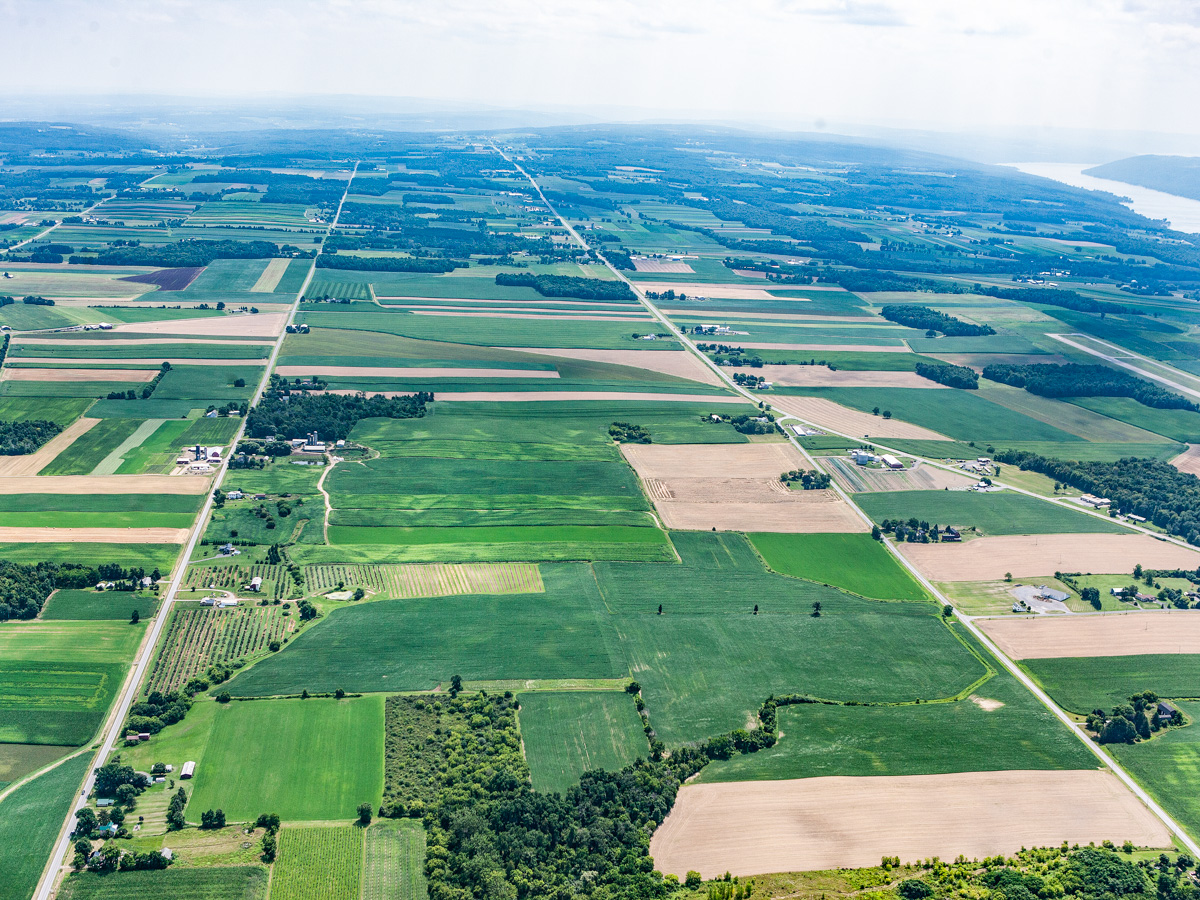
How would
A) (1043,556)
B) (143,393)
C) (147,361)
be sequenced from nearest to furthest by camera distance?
(1043,556) → (143,393) → (147,361)

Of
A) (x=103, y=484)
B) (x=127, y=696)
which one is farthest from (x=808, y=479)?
(x=103, y=484)

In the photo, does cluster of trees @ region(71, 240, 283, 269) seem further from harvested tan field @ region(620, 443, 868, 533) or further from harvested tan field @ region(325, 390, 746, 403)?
harvested tan field @ region(620, 443, 868, 533)

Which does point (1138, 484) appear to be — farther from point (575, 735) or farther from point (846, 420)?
point (575, 735)

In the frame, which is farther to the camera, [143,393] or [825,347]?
[825,347]

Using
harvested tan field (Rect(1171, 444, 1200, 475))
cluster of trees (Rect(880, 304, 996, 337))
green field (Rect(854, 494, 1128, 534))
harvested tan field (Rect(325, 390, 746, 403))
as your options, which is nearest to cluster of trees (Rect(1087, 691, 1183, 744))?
green field (Rect(854, 494, 1128, 534))

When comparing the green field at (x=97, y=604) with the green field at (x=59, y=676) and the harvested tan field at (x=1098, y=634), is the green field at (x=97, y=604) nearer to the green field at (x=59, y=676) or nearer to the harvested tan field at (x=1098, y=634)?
the green field at (x=59, y=676)

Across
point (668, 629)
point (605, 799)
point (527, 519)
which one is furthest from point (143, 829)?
point (527, 519)

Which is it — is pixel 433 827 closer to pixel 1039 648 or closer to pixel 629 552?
pixel 629 552
